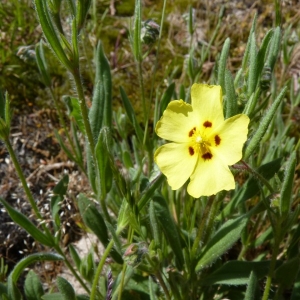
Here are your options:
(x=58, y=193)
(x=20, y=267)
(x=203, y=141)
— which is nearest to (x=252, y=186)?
(x=203, y=141)

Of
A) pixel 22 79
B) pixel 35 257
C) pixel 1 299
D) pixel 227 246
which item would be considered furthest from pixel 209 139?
pixel 22 79

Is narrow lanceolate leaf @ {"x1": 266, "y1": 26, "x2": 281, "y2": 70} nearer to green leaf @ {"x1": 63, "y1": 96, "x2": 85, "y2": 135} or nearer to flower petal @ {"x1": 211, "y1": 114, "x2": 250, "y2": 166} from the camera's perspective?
flower petal @ {"x1": 211, "y1": 114, "x2": 250, "y2": 166}

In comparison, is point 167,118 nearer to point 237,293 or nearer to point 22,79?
point 237,293

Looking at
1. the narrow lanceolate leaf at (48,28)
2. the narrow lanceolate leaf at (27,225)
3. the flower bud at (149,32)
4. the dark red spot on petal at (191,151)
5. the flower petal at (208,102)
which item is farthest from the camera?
the flower bud at (149,32)

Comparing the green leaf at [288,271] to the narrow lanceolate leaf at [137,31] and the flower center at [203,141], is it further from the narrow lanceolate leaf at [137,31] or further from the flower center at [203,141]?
the narrow lanceolate leaf at [137,31]

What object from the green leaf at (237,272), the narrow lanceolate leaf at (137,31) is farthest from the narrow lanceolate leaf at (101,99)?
the green leaf at (237,272)

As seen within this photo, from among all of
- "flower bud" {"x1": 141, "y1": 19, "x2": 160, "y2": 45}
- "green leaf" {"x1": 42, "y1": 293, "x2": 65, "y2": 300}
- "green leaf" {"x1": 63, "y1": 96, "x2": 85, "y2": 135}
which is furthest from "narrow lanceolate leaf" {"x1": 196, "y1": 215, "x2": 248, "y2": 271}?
"flower bud" {"x1": 141, "y1": 19, "x2": 160, "y2": 45}

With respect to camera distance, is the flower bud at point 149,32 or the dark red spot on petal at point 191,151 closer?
the dark red spot on petal at point 191,151
